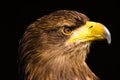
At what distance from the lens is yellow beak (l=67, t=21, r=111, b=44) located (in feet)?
22.6

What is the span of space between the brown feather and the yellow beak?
0.05m

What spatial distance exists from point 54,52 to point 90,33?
372 millimetres

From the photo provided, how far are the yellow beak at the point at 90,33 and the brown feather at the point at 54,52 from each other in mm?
46

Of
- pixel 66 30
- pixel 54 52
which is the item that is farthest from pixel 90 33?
pixel 54 52

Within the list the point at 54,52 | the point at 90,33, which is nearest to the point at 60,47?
the point at 54,52

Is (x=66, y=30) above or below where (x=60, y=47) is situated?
above

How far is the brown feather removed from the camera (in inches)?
274

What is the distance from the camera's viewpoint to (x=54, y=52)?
6984 mm

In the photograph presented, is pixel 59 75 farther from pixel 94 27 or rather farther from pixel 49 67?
pixel 94 27

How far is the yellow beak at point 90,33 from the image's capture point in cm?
688

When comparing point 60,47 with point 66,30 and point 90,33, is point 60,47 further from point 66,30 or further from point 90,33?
point 90,33

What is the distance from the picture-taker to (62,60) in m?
6.98

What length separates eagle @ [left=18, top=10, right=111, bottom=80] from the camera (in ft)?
22.8

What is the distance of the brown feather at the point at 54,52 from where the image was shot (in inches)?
274
